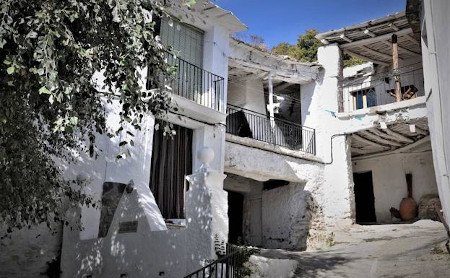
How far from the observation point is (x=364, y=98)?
684 inches

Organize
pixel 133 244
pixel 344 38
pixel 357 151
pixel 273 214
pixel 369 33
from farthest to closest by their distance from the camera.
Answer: pixel 357 151 → pixel 344 38 → pixel 273 214 → pixel 369 33 → pixel 133 244

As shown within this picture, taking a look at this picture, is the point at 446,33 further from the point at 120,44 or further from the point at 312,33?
the point at 312,33

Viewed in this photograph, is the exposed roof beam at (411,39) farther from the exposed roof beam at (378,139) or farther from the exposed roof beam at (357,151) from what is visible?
the exposed roof beam at (357,151)

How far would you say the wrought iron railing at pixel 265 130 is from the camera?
1491 cm

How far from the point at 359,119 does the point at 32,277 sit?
11.6m

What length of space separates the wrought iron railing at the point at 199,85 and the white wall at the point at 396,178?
8504 millimetres

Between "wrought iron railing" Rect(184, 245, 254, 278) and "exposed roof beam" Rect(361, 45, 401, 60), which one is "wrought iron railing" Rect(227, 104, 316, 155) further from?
"wrought iron railing" Rect(184, 245, 254, 278)

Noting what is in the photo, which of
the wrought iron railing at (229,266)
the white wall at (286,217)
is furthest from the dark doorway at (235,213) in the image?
the wrought iron railing at (229,266)

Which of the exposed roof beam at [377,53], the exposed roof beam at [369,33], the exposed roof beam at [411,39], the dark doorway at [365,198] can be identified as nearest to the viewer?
the exposed roof beam at [369,33]

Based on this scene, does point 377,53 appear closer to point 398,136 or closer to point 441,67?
point 398,136

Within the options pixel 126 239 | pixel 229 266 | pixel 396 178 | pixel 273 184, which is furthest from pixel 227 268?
pixel 396 178

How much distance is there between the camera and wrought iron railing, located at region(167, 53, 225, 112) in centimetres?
1160

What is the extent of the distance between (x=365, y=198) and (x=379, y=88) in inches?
189

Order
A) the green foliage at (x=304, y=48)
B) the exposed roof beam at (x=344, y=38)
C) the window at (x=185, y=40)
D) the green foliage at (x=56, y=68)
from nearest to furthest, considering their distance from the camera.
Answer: the green foliage at (x=56, y=68) < the window at (x=185, y=40) < the exposed roof beam at (x=344, y=38) < the green foliage at (x=304, y=48)
